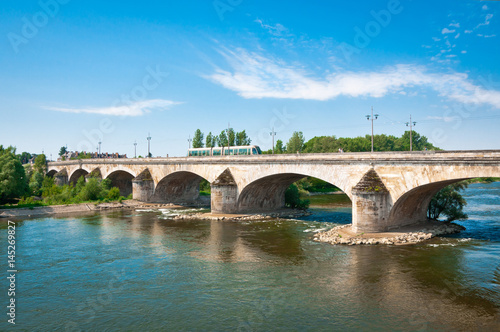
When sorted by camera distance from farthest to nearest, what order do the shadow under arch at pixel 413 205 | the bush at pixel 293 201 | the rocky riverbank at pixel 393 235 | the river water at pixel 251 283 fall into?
the bush at pixel 293 201 → the shadow under arch at pixel 413 205 → the rocky riverbank at pixel 393 235 → the river water at pixel 251 283

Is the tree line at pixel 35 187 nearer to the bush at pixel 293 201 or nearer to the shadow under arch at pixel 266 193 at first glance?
the shadow under arch at pixel 266 193

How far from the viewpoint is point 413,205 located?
27.8m

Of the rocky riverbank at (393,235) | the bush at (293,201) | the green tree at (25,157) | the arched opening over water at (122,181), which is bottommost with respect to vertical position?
the rocky riverbank at (393,235)

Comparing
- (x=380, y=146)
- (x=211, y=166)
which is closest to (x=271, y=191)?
(x=211, y=166)

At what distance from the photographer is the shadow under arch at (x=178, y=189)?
49500mm

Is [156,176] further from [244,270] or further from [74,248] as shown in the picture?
[244,270]

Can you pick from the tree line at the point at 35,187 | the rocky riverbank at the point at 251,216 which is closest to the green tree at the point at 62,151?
the tree line at the point at 35,187

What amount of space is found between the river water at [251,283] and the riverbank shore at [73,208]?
13.2 meters

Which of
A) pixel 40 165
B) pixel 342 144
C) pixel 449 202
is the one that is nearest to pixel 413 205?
pixel 449 202

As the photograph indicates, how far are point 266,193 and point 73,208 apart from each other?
2426cm

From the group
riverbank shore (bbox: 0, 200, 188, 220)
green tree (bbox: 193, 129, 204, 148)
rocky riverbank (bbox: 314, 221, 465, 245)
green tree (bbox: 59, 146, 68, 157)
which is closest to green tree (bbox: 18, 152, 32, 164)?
green tree (bbox: 59, 146, 68, 157)

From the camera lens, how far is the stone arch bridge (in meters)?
22.9

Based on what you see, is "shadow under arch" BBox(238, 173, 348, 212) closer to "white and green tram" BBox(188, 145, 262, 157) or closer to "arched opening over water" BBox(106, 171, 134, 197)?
"white and green tram" BBox(188, 145, 262, 157)

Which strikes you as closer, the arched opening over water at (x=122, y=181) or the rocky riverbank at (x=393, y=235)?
the rocky riverbank at (x=393, y=235)
